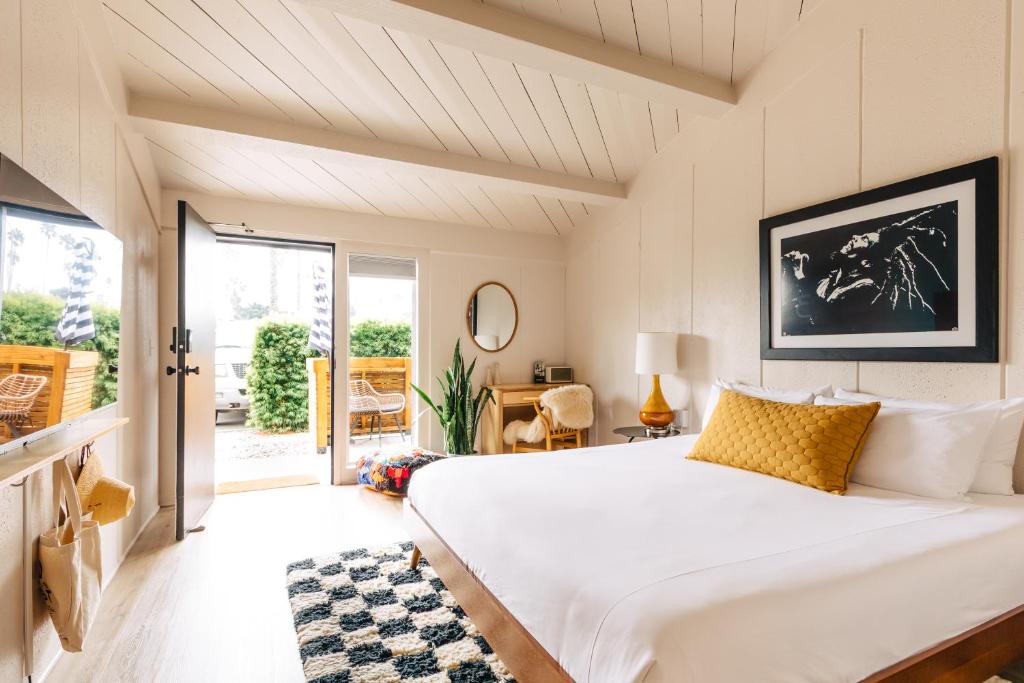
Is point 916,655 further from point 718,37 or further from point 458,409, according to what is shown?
point 458,409

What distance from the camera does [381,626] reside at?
6.72ft

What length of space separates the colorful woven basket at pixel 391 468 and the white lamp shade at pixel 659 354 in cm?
176

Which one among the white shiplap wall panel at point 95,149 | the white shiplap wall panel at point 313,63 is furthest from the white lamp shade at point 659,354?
the white shiplap wall panel at point 95,149

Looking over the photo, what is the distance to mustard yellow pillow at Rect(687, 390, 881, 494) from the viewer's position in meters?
1.99

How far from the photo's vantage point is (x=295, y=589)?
2367mm

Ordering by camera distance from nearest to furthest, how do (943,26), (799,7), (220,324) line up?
(943,26) → (799,7) → (220,324)

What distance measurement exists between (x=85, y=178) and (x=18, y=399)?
45.9 inches

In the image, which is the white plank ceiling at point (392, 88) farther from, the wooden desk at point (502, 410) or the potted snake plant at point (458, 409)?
the wooden desk at point (502, 410)

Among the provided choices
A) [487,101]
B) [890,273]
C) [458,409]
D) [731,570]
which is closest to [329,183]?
[487,101]

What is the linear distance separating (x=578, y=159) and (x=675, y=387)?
1850 millimetres

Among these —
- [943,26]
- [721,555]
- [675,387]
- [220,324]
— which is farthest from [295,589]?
[220,324]

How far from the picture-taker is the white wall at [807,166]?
79.4 inches

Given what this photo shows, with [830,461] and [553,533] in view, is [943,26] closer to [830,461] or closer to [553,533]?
[830,461]

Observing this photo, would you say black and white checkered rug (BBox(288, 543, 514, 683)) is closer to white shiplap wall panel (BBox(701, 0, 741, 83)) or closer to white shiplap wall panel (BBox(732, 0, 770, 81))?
white shiplap wall panel (BBox(701, 0, 741, 83))
